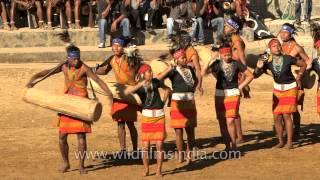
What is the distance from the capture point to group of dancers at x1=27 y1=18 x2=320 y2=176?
12.1m

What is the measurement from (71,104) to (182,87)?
5.82 ft

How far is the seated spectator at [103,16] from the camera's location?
21766mm

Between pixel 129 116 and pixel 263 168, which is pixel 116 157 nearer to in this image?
pixel 129 116

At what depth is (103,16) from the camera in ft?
71.8

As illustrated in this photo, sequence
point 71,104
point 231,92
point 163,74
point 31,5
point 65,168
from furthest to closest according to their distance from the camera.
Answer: point 31,5
point 231,92
point 65,168
point 163,74
point 71,104

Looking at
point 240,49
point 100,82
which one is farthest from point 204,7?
point 100,82

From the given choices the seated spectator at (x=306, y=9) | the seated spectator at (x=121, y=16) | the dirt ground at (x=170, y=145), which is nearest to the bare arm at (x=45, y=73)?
the dirt ground at (x=170, y=145)

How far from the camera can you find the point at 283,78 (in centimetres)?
1377

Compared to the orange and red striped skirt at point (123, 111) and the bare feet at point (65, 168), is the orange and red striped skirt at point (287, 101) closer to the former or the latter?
the orange and red striped skirt at point (123, 111)

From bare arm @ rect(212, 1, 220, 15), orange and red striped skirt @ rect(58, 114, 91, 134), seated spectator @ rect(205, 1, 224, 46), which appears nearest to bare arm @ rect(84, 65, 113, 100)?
orange and red striped skirt @ rect(58, 114, 91, 134)

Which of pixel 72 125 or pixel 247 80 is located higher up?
pixel 247 80

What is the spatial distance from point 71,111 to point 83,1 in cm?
1153

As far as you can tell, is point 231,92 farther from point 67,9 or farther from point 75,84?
point 67,9

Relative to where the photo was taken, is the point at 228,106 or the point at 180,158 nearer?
the point at 180,158
